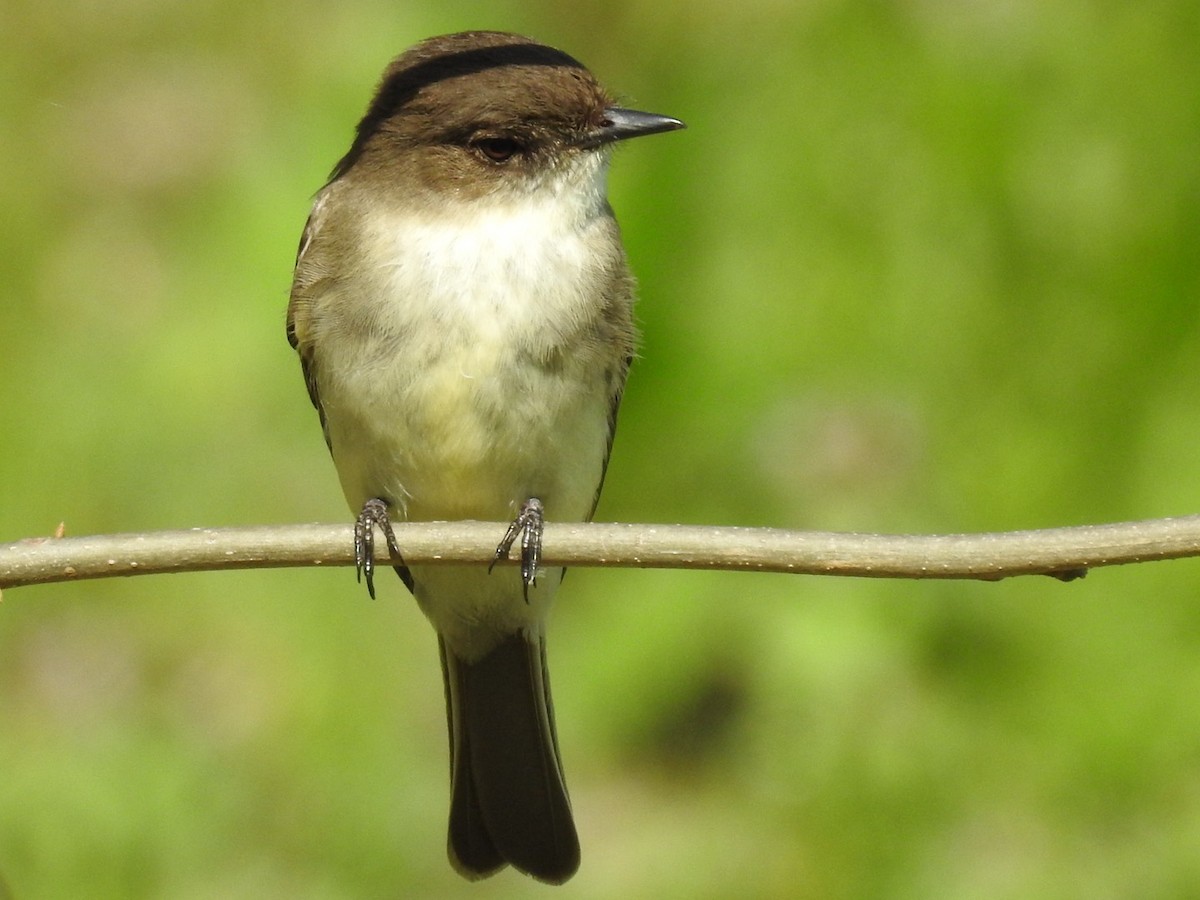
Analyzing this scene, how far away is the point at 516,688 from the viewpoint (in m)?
4.18

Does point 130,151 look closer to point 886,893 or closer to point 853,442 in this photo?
point 853,442

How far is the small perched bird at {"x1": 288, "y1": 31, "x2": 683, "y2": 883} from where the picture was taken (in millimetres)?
3447

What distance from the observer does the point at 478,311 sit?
3.42 metres

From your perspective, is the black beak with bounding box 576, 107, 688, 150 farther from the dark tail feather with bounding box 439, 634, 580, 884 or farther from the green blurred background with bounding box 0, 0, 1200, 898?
the dark tail feather with bounding box 439, 634, 580, 884

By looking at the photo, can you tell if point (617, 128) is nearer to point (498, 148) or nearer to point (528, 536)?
point (498, 148)

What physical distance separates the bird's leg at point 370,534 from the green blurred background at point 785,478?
0.56m

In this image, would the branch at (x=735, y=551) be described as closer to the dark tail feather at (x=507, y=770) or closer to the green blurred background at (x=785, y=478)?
the green blurred background at (x=785, y=478)

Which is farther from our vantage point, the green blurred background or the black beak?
the black beak

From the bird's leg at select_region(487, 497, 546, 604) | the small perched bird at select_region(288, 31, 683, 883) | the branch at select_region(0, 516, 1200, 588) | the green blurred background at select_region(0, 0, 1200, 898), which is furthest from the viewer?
the small perched bird at select_region(288, 31, 683, 883)

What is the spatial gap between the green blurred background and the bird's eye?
24 cm

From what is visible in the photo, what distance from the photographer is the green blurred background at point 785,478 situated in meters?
3.29

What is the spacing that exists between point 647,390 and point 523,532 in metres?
0.52

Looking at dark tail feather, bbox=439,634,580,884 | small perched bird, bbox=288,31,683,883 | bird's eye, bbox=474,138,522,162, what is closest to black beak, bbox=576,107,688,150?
small perched bird, bbox=288,31,683,883

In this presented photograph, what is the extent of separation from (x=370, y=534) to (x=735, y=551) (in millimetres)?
986
